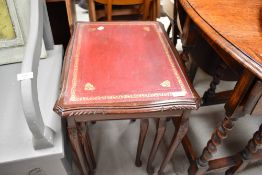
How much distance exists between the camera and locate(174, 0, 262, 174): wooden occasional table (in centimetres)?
59

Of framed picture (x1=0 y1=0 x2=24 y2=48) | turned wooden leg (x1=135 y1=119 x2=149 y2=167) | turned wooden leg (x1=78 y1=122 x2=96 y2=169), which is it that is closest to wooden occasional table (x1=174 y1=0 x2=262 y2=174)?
turned wooden leg (x1=135 y1=119 x2=149 y2=167)

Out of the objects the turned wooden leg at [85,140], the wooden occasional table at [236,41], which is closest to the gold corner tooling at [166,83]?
the wooden occasional table at [236,41]

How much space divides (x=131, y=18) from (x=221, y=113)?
90 cm

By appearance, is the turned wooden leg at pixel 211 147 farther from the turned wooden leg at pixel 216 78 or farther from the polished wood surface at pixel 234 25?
the turned wooden leg at pixel 216 78

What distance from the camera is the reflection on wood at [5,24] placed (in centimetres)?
89

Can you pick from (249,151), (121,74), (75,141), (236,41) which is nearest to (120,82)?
Result: (121,74)

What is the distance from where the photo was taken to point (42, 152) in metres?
0.76

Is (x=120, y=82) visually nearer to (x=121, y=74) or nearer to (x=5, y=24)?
(x=121, y=74)

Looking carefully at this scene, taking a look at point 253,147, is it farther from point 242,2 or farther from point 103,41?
point 103,41

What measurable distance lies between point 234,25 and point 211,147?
0.50m

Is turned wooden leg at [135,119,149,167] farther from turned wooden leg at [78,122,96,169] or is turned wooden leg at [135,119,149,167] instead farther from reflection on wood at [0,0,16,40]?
reflection on wood at [0,0,16,40]

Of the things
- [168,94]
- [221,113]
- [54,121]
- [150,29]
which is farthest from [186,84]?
[221,113]

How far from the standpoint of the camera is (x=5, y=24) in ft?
3.03

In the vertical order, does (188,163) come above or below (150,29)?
below
